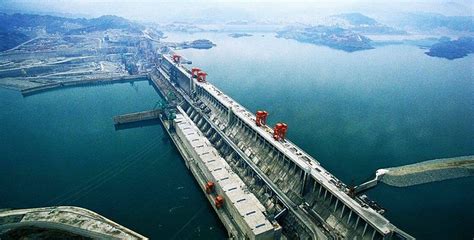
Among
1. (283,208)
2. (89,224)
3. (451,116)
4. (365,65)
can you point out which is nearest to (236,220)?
(283,208)

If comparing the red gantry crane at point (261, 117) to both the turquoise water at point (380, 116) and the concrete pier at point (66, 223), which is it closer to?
the turquoise water at point (380, 116)

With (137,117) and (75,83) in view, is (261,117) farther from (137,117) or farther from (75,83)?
(75,83)

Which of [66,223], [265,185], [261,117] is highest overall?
[261,117]

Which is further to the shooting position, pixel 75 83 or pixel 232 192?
pixel 75 83

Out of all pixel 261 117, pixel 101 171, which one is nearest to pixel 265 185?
pixel 261 117

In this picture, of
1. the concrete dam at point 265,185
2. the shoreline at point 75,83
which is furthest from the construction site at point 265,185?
the shoreline at point 75,83

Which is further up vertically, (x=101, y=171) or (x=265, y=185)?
(x=265, y=185)

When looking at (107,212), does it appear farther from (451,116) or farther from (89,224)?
(451,116)
